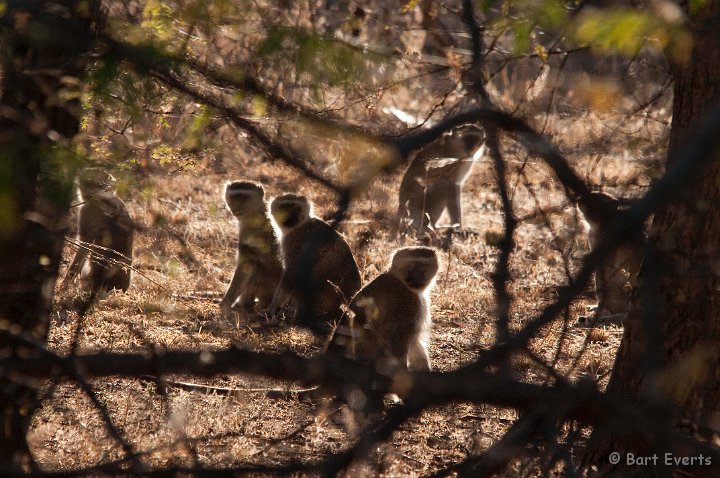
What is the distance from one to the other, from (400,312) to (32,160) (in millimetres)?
3708

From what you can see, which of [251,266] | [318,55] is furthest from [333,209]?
[251,266]

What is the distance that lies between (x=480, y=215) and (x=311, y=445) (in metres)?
8.93

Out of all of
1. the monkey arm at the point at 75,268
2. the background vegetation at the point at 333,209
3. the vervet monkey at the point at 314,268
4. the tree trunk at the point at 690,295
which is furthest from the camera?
the monkey arm at the point at 75,268

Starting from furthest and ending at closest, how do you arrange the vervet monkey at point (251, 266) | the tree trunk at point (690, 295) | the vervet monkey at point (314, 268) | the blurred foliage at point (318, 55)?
the vervet monkey at point (251, 266) < the vervet monkey at point (314, 268) < the tree trunk at point (690, 295) < the blurred foliage at point (318, 55)

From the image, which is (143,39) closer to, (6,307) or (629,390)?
(6,307)

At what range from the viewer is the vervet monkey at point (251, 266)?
838 centimetres

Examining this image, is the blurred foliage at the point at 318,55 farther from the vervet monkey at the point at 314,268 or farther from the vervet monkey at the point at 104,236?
the vervet monkey at the point at 104,236

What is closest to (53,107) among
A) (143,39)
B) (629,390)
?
(143,39)

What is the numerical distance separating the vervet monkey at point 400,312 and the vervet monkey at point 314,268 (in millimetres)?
831

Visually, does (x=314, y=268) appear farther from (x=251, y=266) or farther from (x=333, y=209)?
(x=333, y=209)

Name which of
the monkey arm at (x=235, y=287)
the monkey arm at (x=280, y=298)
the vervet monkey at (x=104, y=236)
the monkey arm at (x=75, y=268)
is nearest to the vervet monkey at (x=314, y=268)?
the monkey arm at (x=280, y=298)

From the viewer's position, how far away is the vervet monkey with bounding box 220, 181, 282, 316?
8.38 metres

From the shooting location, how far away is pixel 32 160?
3.30m

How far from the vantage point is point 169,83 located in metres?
3.35
